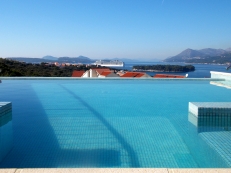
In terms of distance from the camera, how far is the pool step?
3.66 metres

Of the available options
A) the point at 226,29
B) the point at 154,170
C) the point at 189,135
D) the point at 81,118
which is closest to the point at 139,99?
the point at 81,118

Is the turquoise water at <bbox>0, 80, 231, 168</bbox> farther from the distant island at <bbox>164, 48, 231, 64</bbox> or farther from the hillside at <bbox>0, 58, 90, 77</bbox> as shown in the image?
the distant island at <bbox>164, 48, 231, 64</bbox>

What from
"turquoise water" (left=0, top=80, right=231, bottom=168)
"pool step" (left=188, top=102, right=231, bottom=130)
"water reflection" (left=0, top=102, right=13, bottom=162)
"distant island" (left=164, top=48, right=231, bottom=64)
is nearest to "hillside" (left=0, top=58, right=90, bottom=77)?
"turquoise water" (left=0, top=80, right=231, bottom=168)

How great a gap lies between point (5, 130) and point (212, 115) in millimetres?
2965

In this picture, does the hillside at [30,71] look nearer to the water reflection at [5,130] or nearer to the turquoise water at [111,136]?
the turquoise water at [111,136]

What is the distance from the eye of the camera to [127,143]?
3133 millimetres

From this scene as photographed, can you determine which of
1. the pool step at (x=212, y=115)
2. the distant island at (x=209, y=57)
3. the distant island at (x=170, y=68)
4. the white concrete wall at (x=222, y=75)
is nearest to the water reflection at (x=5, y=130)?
the pool step at (x=212, y=115)

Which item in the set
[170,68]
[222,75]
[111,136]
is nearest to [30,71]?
[170,68]

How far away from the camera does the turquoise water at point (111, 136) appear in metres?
2.62

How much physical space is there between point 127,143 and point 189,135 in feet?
3.03

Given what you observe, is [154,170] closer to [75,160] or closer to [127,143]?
[75,160]

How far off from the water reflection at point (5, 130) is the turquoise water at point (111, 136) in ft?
0.24

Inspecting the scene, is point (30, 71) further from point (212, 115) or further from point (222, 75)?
point (212, 115)

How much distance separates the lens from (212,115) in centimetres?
374
